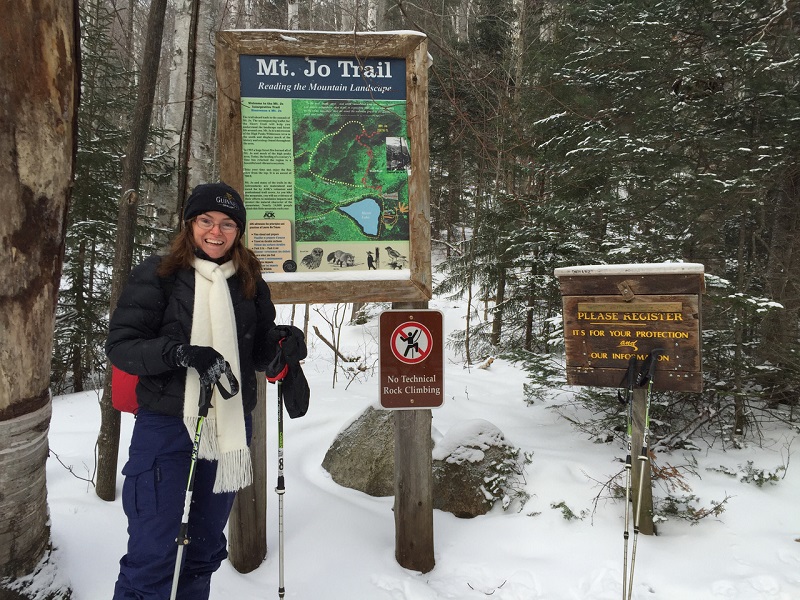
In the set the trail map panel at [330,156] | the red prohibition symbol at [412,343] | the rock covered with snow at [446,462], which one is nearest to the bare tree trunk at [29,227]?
the trail map panel at [330,156]

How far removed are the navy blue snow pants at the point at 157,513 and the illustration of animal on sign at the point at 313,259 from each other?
115 cm

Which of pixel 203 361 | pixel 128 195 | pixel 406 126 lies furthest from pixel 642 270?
pixel 128 195

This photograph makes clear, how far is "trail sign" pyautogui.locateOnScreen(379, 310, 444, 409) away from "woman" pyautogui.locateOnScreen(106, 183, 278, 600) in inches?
33.4

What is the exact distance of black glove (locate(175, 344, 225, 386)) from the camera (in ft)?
6.64

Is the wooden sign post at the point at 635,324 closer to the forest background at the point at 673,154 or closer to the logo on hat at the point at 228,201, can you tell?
the forest background at the point at 673,154

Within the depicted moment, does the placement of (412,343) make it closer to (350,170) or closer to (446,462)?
(350,170)

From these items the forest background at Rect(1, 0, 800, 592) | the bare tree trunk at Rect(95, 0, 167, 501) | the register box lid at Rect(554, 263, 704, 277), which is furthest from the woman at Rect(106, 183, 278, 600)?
the register box lid at Rect(554, 263, 704, 277)

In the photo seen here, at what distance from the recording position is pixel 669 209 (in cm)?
493

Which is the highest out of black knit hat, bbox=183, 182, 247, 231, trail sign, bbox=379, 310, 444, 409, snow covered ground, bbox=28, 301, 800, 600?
black knit hat, bbox=183, 182, 247, 231

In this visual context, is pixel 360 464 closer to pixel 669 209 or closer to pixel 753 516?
pixel 753 516

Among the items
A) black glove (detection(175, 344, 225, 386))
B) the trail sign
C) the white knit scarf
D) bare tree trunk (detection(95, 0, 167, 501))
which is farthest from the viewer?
bare tree trunk (detection(95, 0, 167, 501))

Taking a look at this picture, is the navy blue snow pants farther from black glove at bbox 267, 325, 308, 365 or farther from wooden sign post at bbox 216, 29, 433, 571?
wooden sign post at bbox 216, 29, 433, 571

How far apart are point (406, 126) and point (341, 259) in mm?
887

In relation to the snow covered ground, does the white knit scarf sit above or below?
above
